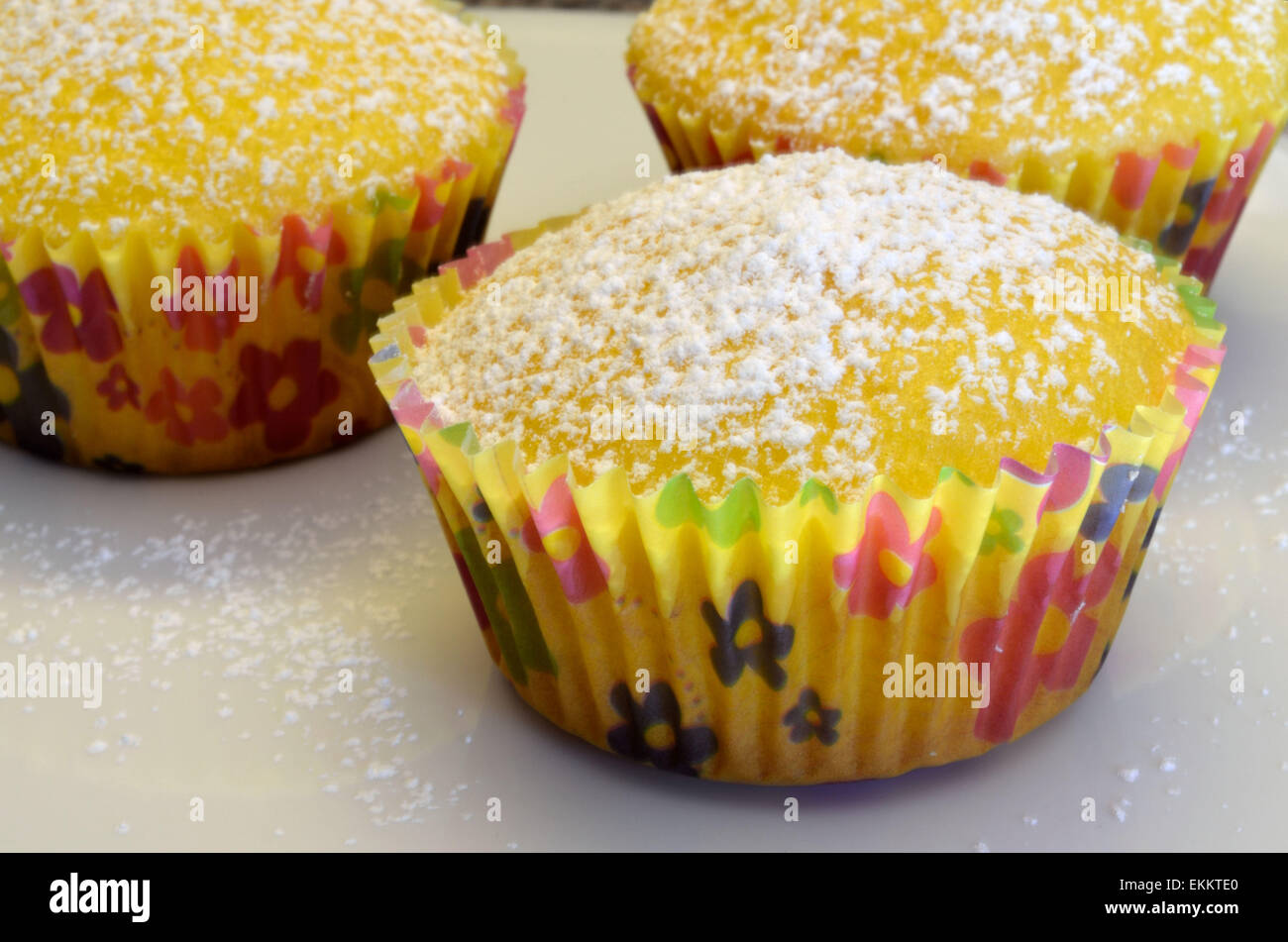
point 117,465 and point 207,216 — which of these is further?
point 117,465

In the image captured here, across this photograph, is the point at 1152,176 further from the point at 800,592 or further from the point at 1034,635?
the point at 800,592

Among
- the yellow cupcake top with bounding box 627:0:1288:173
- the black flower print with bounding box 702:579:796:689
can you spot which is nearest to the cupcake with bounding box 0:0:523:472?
the yellow cupcake top with bounding box 627:0:1288:173

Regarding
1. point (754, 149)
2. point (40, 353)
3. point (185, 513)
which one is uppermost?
point (754, 149)

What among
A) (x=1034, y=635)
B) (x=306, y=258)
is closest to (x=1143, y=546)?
(x=1034, y=635)

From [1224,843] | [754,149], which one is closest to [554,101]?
[754,149]

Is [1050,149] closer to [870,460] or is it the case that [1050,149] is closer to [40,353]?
[870,460]

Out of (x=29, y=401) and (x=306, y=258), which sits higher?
(x=306, y=258)

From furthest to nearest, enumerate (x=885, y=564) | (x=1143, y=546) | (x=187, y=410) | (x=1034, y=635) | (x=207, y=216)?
(x=187, y=410)
(x=207, y=216)
(x=1143, y=546)
(x=1034, y=635)
(x=885, y=564)
